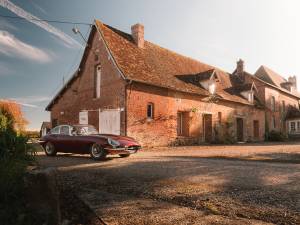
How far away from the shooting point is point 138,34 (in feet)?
65.8

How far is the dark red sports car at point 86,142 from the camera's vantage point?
954 cm

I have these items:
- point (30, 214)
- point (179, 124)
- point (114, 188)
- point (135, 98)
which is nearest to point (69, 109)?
point (135, 98)

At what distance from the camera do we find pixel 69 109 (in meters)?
21.2

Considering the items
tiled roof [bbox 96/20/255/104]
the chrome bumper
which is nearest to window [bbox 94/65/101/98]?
tiled roof [bbox 96/20/255/104]

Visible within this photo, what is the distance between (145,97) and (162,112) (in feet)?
5.66

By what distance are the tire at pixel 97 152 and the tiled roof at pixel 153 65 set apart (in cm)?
701

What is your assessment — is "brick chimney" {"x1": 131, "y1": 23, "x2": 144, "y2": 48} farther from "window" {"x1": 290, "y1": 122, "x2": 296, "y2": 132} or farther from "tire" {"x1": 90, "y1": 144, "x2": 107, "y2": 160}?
"window" {"x1": 290, "y1": 122, "x2": 296, "y2": 132}

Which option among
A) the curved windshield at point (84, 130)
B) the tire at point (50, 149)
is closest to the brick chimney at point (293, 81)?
the curved windshield at point (84, 130)

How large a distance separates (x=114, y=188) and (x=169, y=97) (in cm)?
1399

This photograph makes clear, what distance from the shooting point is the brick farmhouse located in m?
16.8

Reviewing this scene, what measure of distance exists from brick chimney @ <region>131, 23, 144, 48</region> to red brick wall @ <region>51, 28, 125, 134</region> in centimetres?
291

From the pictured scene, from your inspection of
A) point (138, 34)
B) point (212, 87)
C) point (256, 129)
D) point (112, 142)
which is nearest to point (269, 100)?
point (256, 129)

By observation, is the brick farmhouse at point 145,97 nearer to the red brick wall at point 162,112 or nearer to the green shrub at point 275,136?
the red brick wall at point 162,112

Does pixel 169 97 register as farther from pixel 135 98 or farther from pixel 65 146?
pixel 65 146
